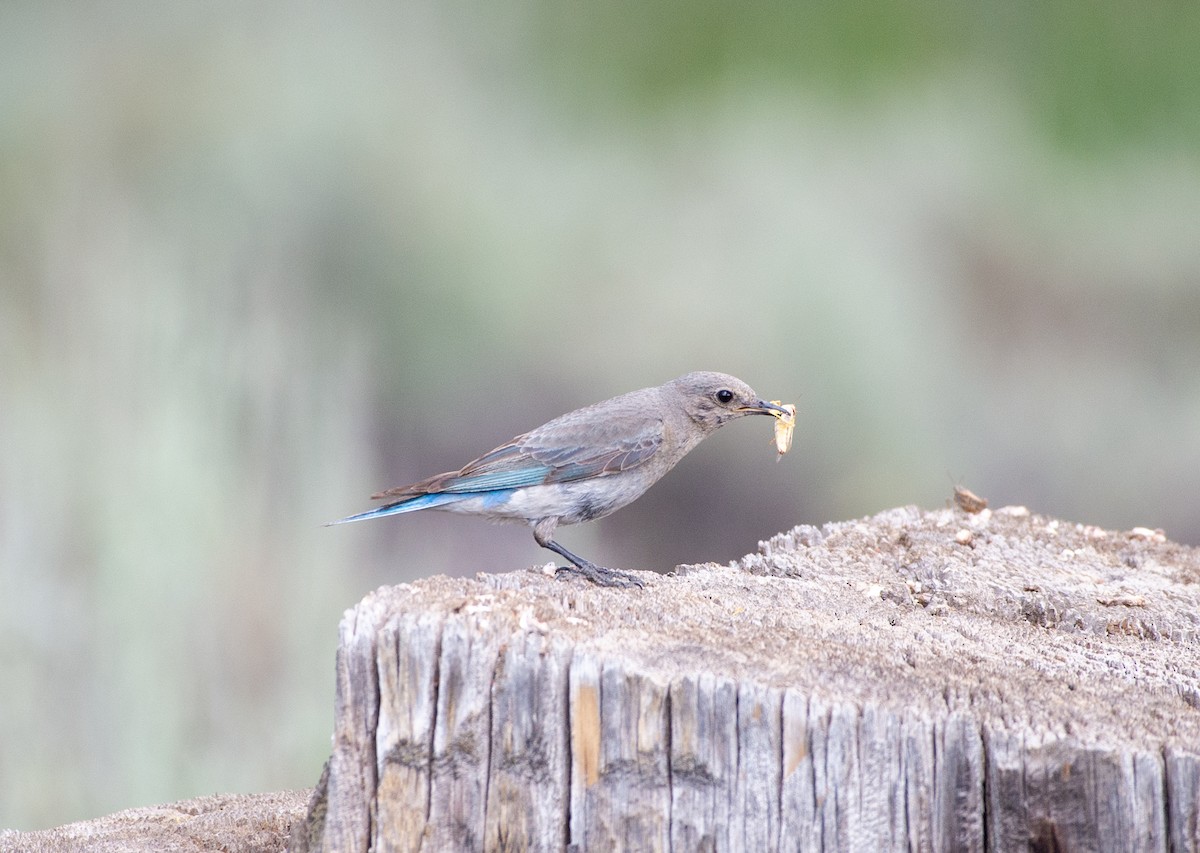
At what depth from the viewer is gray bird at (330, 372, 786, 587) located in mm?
4078

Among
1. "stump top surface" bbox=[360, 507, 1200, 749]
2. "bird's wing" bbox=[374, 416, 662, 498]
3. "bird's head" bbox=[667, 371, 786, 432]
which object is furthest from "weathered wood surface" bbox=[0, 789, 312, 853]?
"bird's head" bbox=[667, 371, 786, 432]

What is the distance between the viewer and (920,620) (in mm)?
2994

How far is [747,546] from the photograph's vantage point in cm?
618

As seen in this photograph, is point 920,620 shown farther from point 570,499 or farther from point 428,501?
point 428,501

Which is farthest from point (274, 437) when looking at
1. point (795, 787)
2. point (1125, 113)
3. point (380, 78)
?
point (1125, 113)

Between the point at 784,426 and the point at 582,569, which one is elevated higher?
the point at 784,426

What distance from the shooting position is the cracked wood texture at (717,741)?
2.13m

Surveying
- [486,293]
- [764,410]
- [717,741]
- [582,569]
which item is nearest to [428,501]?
[582,569]

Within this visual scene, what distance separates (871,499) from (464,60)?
3.00 meters

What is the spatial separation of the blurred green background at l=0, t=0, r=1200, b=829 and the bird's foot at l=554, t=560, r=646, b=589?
222 cm

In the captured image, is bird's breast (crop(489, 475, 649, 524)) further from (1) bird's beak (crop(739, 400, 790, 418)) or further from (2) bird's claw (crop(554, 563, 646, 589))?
(1) bird's beak (crop(739, 400, 790, 418))

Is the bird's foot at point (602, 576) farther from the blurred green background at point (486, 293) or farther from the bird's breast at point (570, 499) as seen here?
the blurred green background at point (486, 293)

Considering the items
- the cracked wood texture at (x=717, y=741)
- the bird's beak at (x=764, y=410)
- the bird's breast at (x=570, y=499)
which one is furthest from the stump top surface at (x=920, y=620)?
the bird's beak at (x=764, y=410)

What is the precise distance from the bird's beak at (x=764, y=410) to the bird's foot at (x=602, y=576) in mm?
1201
